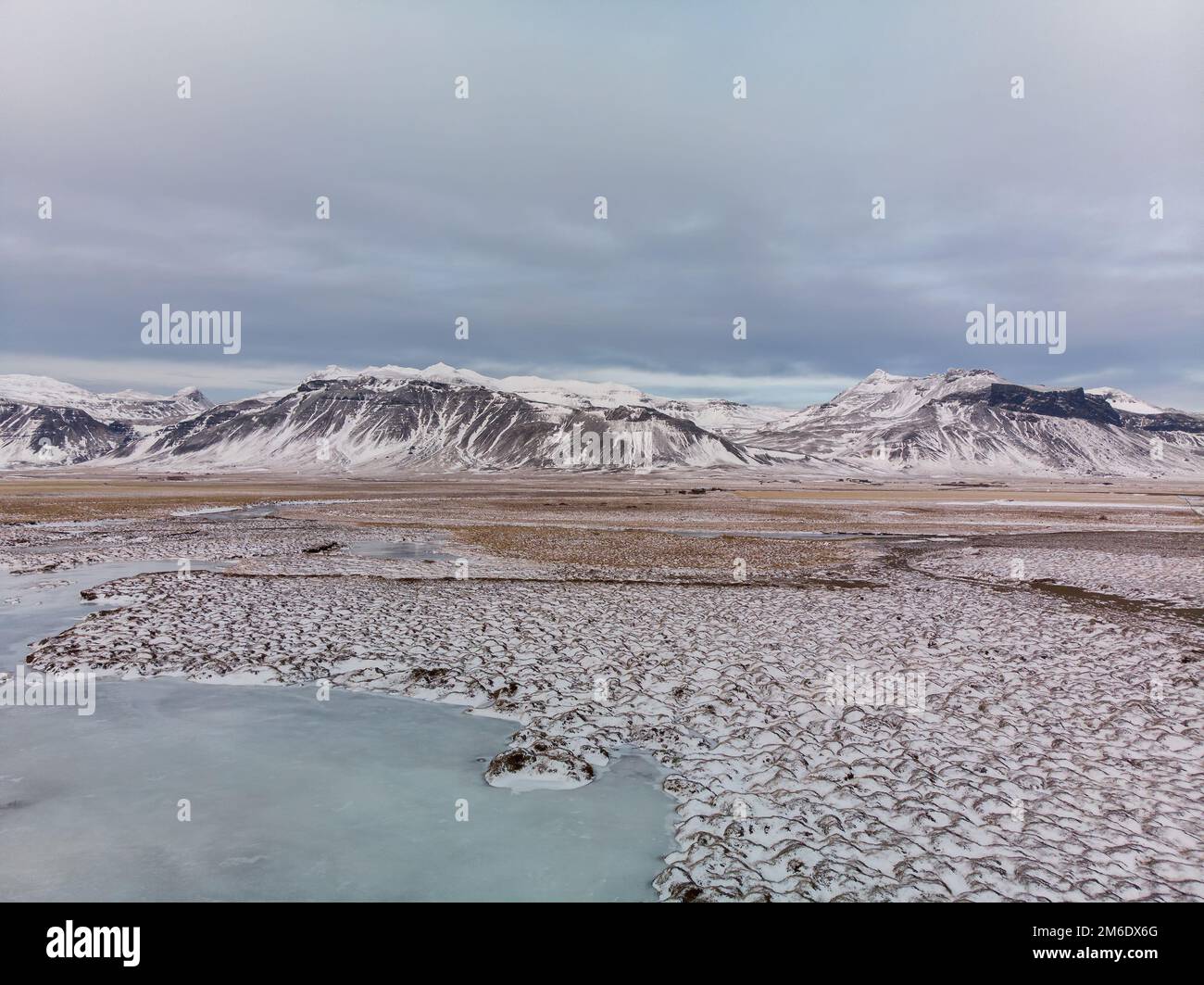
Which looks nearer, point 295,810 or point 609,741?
point 295,810

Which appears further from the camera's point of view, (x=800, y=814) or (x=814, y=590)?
(x=814, y=590)

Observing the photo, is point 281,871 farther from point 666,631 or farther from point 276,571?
point 276,571

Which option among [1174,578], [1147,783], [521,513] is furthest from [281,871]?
[521,513]

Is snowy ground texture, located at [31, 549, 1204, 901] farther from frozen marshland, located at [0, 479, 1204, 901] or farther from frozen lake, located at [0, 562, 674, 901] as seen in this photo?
frozen lake, located at [0, 562, 674, 901]

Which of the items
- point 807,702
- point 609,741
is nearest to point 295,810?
point 609,741

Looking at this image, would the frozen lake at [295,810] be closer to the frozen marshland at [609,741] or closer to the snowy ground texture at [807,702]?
the frozen marshland at [609,741]

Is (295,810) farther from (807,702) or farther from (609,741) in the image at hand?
(807,702)
